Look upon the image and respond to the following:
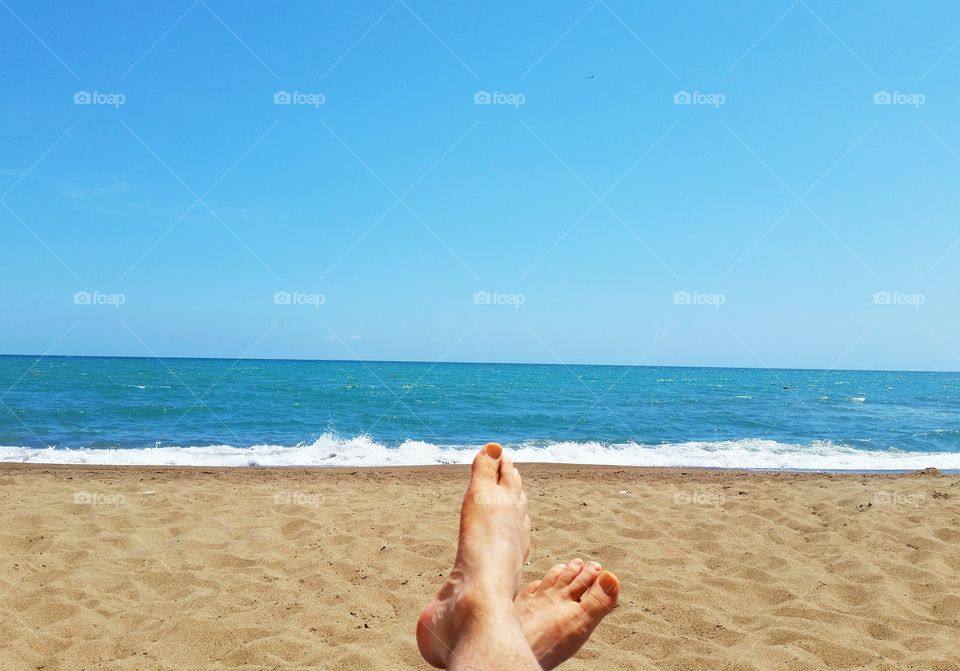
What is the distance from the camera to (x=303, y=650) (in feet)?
8.01

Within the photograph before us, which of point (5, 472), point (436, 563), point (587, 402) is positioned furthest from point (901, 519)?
point (587, 402)

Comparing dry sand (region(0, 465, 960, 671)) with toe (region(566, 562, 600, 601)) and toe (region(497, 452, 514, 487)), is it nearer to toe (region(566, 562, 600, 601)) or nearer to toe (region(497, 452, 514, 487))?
toe (region(566, 562, 600, 601))

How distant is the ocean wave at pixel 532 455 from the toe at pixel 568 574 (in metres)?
6.20

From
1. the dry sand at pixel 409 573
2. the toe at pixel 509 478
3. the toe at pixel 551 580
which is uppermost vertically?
the toe at pixel 509 478

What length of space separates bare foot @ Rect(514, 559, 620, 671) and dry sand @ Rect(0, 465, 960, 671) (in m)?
0.26

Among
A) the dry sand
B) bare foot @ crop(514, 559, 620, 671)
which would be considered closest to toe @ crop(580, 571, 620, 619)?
bare foot @ crop(514, 559, 620, 671)

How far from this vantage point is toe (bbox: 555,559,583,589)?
8.00 feet

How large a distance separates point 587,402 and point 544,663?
1917cm

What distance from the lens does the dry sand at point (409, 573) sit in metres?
2.46

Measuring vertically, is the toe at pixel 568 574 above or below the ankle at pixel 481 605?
below

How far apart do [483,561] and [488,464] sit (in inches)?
19.7

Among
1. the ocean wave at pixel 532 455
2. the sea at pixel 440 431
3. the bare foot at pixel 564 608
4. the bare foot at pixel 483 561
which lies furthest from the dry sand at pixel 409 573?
the sea at pixel 440 431

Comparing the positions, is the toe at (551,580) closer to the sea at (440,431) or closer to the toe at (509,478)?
the toe at (509,478)

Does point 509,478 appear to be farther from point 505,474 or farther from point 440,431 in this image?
point 440,431
